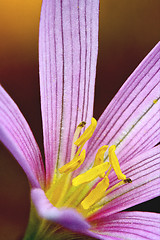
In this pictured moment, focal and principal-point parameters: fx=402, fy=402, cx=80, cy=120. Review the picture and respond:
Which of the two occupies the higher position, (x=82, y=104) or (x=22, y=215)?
(x=82, y=104)

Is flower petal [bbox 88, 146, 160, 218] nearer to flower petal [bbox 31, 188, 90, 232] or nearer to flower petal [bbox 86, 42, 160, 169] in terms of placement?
flower petal [bbox 86, 42, 160, 169]

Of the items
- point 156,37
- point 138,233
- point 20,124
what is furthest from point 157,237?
point 156,37

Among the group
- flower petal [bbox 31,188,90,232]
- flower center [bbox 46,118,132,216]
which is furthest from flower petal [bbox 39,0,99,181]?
flower petal [bbox 31,188,90,232]

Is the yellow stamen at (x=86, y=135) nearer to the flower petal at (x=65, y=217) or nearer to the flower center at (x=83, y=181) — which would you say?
the flower center at (x=83, y=181)

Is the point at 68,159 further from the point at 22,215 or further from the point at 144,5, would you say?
the point at 144,5

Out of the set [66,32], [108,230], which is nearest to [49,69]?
[66,32]

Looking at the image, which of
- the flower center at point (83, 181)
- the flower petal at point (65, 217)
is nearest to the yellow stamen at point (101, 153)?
the flower center at point (83, 181)

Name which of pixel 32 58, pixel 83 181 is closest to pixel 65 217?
pixel 83 181

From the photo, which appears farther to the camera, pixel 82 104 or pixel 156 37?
pixel 156 37
